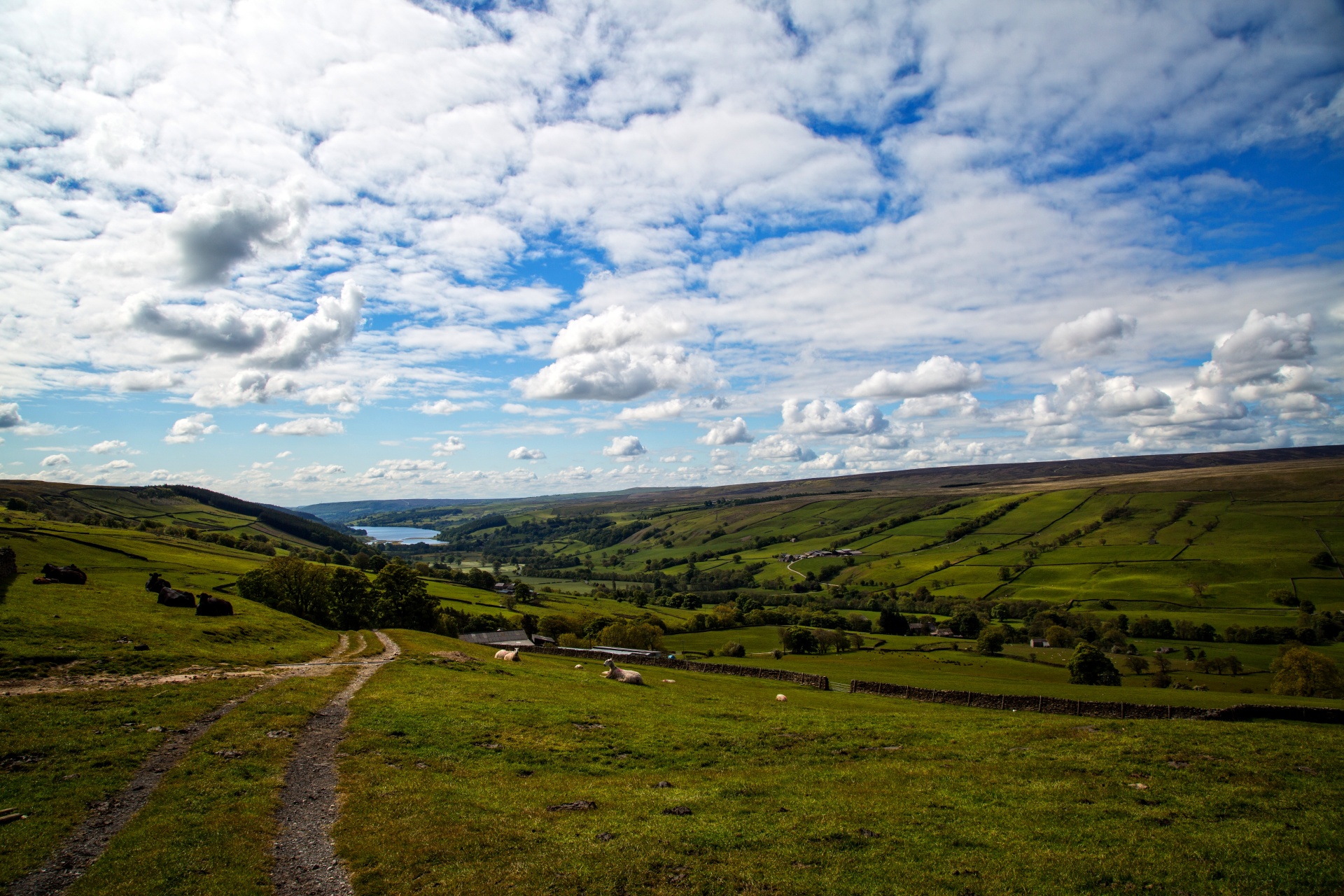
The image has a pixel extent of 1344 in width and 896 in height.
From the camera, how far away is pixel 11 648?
86.9 ft

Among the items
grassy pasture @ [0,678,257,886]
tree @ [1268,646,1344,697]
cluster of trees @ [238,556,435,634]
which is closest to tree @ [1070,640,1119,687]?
tree @ [1268,646,1344,697]

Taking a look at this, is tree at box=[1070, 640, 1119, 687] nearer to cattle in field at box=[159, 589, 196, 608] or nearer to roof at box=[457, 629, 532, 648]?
roof at box=[457, 629, 532, 648]

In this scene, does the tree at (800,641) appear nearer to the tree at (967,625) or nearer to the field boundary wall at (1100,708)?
the tree at (967,625)

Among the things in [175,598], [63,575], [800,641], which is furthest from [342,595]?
[800,641]

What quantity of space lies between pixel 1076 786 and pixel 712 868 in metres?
11.2

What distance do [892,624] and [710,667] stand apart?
248ft

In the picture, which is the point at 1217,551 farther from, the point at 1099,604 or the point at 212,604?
the point at 212,604

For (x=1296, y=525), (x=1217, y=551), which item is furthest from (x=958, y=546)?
(x=1296, y=525)

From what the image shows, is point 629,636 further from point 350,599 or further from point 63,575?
point 63,575

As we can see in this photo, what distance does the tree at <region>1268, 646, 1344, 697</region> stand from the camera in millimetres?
59250

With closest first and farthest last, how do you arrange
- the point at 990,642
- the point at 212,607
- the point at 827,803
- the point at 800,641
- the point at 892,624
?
the point at 827,803, the point at 212,607, the point at 800,641, the point at 990,642, the point at 892,624

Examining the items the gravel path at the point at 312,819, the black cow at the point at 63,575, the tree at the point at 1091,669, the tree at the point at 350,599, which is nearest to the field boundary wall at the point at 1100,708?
the gravel path at the point at 312,819

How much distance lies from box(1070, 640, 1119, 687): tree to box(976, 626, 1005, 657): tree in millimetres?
27375

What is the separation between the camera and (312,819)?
46.8ft
